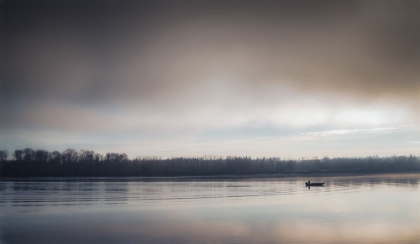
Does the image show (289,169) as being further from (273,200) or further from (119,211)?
(119,211)

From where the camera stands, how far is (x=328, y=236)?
982cm

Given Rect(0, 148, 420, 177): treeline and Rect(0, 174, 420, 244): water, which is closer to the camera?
Rect(0, 174, 420, 244): water

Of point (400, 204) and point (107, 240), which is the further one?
point (400, 204)

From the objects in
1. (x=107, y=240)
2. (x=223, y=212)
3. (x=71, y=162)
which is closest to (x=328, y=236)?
(x=223, y=212)

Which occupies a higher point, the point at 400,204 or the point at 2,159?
the point at 2,159

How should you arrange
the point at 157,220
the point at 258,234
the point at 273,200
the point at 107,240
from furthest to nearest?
the point at 273,200
the point at 157,220
the point at 258,234
the point at 107,240

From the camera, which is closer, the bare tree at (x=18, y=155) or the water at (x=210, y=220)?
the water at (x=210, y=220)

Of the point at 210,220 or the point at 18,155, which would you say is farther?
the point at 18,155

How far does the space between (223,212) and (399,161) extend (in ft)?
109

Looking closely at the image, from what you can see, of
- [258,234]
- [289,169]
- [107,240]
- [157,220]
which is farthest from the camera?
[289,169]

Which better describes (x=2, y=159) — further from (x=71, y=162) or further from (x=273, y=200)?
(x=273, y=200)

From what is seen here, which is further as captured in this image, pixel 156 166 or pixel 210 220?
pixel 156 166

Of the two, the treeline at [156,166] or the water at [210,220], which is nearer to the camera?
the water at [210,220]

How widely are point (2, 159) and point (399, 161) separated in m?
36.6
